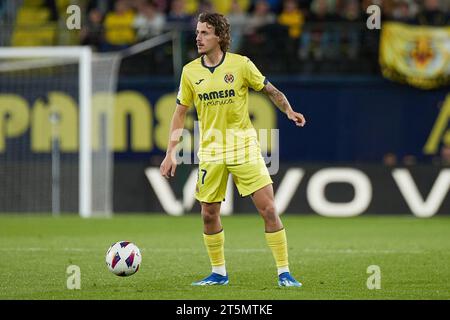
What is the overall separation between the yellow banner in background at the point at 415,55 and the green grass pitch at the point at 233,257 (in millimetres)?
2540

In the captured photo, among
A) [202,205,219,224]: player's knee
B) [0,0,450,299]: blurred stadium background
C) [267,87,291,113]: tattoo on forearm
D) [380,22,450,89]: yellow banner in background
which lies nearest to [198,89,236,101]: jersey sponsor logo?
Answer: [267,87,291,113]: tattoo on forearm

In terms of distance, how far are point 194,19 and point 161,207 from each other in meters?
3.55

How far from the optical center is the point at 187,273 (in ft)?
34.1

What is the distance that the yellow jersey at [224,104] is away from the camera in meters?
9.29

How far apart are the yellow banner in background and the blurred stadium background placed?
2cm

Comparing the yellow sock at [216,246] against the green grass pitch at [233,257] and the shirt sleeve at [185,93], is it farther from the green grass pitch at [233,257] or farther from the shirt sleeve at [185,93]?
the shirt sleeve at [185,93]

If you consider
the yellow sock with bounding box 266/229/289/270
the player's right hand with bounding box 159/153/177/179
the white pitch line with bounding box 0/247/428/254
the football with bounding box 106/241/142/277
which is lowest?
the white pitch line with bounding box 0/247/428/254

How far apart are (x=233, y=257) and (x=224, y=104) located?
3.16 meters

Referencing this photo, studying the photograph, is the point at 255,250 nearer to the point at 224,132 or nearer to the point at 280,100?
the point at 224,132

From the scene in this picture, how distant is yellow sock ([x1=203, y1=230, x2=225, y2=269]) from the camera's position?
948 cm

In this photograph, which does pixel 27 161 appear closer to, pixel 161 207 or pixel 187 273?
pixel 161 207

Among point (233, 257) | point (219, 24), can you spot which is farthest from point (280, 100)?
point (233, 257)

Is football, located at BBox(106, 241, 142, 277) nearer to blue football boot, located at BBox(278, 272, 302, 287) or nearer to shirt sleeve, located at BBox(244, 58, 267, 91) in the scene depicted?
blue football boot, located at BBox(278, 272, 302, 287)
